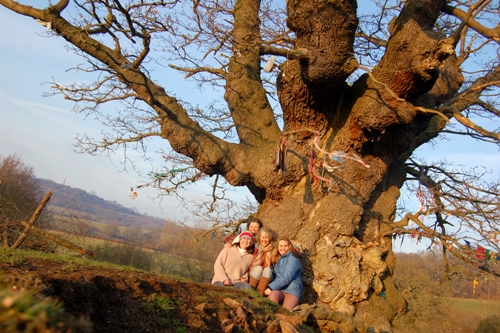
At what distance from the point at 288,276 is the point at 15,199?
9568mm

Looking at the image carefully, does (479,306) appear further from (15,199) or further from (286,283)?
(15,199)

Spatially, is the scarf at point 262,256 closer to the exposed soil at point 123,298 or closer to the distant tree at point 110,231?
the exposed soil at point 123,298

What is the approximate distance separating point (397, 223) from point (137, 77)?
592 centimetres

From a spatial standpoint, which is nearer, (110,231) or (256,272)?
(256,272)

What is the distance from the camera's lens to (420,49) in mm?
5984

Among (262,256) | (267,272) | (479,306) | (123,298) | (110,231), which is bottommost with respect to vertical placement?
(110,231)

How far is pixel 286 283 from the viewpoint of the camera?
19.9 feet

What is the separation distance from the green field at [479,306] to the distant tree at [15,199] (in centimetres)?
1511

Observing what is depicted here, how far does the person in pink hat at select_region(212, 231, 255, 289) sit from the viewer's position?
20.3ft

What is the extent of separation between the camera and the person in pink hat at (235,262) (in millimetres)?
6199

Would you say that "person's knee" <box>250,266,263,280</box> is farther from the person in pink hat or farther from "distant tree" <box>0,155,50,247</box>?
"distant tree" <box>0,155,50,247</box>

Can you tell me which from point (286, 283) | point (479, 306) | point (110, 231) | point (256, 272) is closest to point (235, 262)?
point (256, 272)

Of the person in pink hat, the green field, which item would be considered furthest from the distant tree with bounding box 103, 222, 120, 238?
the green field

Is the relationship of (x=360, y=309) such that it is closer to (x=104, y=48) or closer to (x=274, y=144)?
(x=274, y=144)
